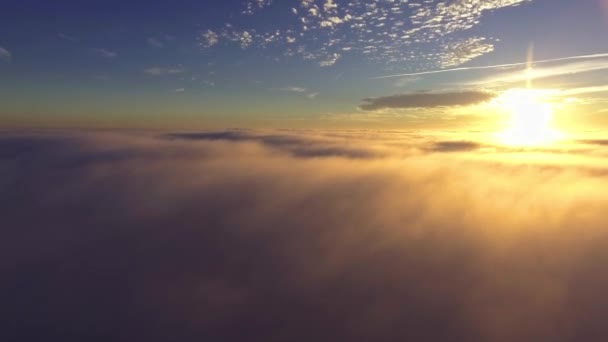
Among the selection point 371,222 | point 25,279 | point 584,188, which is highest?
point 584,188

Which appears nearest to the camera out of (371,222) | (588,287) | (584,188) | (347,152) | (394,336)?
(394,336)

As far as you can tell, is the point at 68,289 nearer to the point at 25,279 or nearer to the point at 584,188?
the point at 25,279

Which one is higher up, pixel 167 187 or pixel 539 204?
pixel 539 204

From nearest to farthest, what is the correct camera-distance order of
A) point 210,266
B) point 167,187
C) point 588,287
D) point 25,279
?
point 588,287 < point 25,279 < point 210,266 < point 167,187

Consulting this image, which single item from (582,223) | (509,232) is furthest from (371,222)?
(582,223)

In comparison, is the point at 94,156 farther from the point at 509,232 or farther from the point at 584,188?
the point at 584,188

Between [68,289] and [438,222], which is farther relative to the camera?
[438,222]

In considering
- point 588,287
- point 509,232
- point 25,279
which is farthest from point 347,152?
point 25,279

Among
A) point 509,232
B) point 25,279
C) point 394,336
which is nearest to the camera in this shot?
point 394,336

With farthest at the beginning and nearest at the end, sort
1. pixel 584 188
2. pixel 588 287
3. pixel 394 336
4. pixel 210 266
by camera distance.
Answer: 1. pixel 584 188
2. pixel 210 266
3. pixel 588 287
4. pixel 394 336
